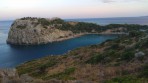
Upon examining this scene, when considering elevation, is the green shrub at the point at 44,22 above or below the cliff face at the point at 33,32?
above

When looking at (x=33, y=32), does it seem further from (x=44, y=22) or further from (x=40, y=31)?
(x=44, y=22)

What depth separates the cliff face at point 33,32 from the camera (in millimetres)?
161625

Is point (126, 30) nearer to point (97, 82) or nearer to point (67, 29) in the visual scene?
point (67, 29)

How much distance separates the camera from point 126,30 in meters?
193

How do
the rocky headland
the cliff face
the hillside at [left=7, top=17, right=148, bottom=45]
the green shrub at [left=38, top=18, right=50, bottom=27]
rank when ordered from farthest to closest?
the green shrub at [left=38, top=18, right=50, bottom=27] < the hillside at [left=7, top=17, right=148, bottom=45] < the rocky headland < the cliff face

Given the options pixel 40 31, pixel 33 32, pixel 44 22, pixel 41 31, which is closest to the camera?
pixel 33 32

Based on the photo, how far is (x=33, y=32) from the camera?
168m

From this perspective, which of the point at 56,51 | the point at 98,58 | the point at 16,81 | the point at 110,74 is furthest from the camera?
the point at 56,51

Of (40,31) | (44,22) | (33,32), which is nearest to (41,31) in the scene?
(40,31)

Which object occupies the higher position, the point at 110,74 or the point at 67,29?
the point at 110,74

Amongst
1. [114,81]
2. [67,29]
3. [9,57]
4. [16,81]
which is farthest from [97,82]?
[67,29]

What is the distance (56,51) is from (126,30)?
86.9 meters

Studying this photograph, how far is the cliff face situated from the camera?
6363 inches

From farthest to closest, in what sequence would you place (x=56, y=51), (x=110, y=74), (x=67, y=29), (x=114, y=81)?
(x=67, y=29) → (x=56, y=51) → (x=110, y=74) → (x=114, y=81)
